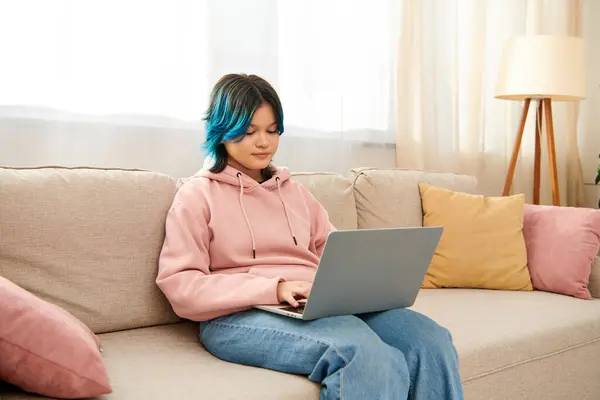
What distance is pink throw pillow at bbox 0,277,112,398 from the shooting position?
1.18 meters

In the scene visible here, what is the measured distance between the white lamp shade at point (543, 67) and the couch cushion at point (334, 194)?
1042 millimetres

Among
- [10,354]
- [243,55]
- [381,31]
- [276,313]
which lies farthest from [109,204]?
[381,31]

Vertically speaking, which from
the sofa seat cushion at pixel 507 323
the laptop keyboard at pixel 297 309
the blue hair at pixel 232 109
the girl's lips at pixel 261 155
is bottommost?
the sofa seat cushion at pixel 507 323

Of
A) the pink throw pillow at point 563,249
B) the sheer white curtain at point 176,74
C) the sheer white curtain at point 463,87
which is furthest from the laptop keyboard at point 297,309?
the sheer white curtain at point 463,87

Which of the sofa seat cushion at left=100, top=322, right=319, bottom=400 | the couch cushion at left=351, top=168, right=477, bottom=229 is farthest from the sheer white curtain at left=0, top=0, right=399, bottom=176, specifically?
the sofa seat cushion at left=100, top=322, right=319, bottom=400

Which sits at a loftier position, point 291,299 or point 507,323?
point 291,299

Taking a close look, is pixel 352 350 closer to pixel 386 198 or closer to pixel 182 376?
pixel 182 376

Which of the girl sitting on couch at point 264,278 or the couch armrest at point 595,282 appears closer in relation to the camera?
the girl sitting on couch at point 264,278

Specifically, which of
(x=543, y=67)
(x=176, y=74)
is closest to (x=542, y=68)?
(x=543, y=67)

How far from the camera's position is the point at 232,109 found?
1.86m

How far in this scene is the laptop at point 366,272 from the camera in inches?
55.9

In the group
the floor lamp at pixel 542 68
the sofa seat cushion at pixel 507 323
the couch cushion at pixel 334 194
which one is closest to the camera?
the sofa seat cushion at pixel 507 323

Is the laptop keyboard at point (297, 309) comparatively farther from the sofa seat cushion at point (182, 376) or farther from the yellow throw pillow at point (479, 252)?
the yellow throw pillow at point (479, 252)

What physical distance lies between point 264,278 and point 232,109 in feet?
1.52
